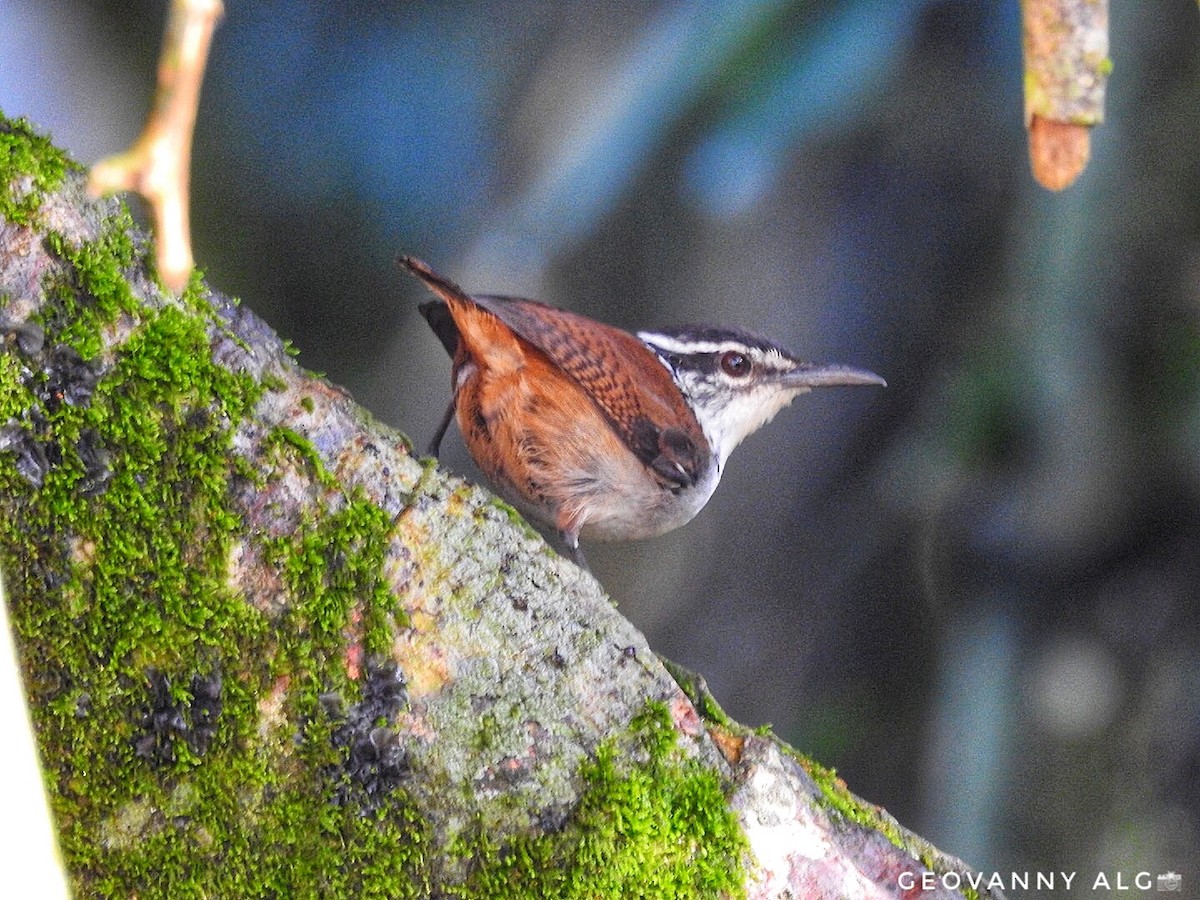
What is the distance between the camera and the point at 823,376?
2.49 m

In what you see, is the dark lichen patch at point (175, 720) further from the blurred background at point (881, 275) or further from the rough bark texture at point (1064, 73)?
the blurred background at point (881, 275)

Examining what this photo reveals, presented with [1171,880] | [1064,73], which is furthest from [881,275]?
[1171,880]

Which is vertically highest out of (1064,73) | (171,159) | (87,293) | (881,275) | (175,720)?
(881,275)

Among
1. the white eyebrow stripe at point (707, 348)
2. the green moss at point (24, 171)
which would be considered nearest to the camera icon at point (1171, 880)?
the white eyebrow stripe at point (707, 348)

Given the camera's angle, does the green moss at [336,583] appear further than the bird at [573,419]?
No

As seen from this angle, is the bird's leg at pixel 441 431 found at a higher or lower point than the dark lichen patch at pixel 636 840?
higher

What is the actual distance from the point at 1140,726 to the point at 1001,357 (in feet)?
3.37

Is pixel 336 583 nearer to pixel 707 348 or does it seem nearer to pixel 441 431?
pixel 441 431

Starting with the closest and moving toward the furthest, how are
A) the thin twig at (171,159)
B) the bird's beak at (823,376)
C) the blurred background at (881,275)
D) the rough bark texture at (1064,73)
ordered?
the thin twig at (171,159) < the rough bark texture at (1064,73) < the bird's beak at (823,376) < the blurred background at (881,275)

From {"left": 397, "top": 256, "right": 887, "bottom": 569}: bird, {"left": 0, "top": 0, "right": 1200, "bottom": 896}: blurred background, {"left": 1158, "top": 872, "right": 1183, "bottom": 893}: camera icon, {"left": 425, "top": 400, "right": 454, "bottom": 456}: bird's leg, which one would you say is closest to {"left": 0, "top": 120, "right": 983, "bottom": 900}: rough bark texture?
{"left": 397, "top": 256, "right": 887, "bottom": 569}: bird

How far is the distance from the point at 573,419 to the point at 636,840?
3.41 ft

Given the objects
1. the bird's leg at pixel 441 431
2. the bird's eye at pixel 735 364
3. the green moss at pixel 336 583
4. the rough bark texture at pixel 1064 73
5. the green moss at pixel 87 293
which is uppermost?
the bird's eye at pixel 735 364

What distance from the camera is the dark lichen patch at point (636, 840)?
4.29ft

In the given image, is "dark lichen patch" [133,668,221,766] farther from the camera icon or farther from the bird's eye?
the camera icon
